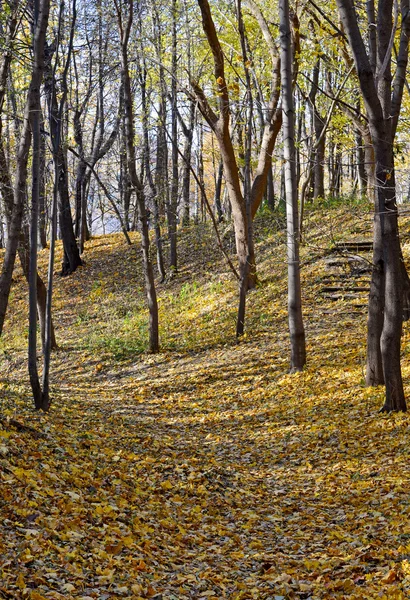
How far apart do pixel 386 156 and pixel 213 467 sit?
15.3ft

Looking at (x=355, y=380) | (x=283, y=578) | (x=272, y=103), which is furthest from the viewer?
(x=272, y=103)

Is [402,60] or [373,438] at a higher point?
[402,60]

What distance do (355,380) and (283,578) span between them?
20.1 feet

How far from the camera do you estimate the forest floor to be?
468 cm

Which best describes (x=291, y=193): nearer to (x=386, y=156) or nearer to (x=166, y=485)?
(x=386, y=156)

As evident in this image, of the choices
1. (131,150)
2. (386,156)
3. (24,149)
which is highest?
(131,150)

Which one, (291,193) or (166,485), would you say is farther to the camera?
(291,193)

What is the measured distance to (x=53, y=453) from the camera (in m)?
7.13

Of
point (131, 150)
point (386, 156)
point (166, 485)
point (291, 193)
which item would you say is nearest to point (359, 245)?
point (291, 193)

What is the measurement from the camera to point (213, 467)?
780cm

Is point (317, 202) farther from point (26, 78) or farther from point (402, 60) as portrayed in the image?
point (402, 60)

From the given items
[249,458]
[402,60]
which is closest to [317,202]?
[402,60]

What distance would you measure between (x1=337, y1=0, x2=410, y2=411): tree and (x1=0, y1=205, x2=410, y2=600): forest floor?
944mm

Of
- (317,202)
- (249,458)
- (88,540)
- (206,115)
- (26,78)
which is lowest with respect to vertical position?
(249,458)
